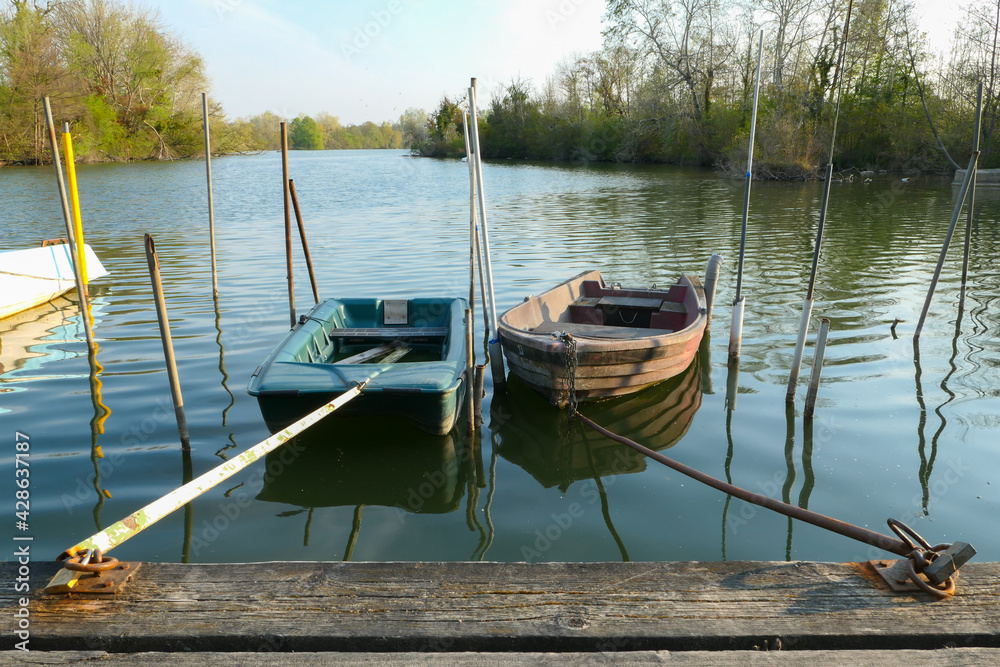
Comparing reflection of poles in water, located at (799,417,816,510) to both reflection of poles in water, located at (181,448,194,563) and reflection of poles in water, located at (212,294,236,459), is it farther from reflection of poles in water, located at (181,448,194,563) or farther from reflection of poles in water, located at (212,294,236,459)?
reflection of poles in water, located at (212,294,236,459)

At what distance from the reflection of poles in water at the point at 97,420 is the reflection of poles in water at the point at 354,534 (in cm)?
155

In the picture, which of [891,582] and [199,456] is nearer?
[891,582]

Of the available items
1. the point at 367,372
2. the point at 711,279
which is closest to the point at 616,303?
the point at 711,279

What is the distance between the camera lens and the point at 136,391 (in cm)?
634

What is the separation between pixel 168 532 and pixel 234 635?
2322mm

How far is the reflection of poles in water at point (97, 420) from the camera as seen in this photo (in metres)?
4.42

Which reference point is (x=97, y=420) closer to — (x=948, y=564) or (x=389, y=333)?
(x=389, y=333)

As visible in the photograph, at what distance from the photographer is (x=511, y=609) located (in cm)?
220

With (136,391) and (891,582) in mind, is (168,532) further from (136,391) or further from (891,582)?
(891,582)

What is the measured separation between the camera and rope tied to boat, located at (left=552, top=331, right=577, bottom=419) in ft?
17.5

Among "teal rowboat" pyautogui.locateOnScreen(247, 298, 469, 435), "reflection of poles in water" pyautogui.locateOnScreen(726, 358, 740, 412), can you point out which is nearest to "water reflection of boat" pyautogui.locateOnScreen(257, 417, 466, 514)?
"teal rowboat" pyautogui.locateOnScreen(247, 298, 469, 435)

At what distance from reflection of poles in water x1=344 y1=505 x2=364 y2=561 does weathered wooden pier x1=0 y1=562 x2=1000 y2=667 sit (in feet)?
4.97

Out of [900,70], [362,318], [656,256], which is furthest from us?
[900,70]

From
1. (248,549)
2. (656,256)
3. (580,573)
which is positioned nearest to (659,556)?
(580,573)
